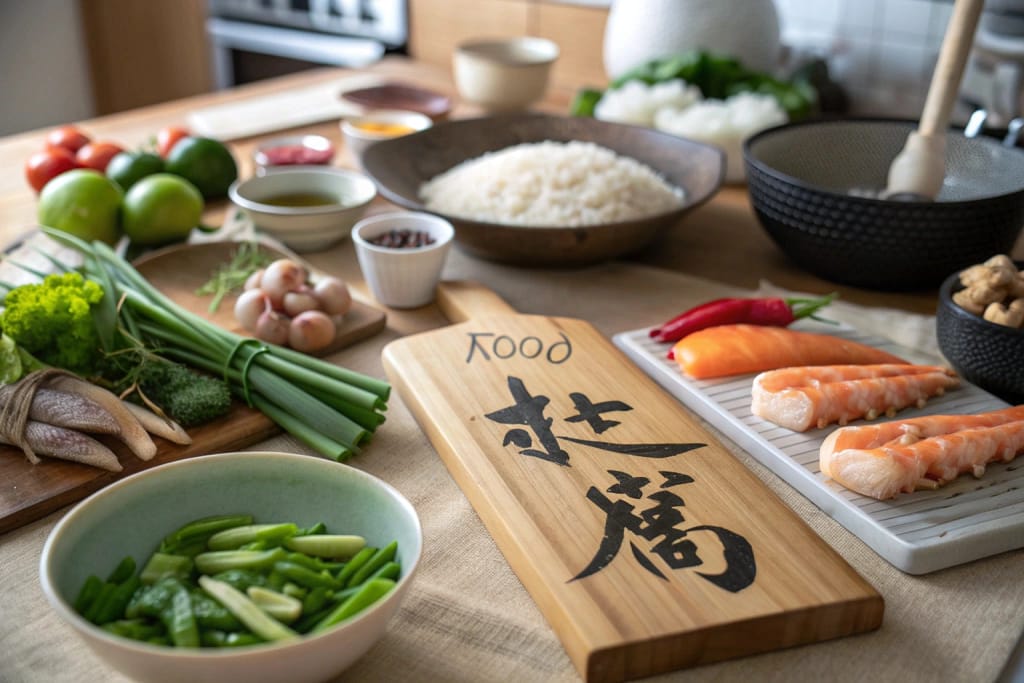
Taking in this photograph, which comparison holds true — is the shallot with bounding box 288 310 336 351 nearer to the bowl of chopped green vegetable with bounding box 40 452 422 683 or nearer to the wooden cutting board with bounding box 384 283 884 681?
the wooden cutting board with bounding box 384 283 884 681

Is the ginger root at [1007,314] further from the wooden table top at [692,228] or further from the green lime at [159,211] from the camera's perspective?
the green lime at [159,211]

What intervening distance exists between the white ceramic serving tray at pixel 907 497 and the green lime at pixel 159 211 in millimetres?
948

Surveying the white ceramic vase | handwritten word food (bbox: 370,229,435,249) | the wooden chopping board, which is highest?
the white ceramic vase

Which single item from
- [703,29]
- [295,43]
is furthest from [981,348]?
[295,43]

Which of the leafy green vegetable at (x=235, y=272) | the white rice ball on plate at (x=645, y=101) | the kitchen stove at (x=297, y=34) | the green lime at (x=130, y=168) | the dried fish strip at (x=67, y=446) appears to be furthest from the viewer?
the kitchen stove at (x=297, y=34)

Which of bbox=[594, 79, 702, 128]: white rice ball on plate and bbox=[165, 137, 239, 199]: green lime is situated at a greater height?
bbox=[594, 79, 702, 128]: white rice ball on plate

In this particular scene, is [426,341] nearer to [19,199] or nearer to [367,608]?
[367,608]

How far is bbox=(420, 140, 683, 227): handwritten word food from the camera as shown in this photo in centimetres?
154

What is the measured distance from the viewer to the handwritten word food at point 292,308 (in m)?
1.31

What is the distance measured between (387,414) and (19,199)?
110 cm

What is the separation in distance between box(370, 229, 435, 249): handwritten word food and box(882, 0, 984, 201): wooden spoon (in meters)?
0.73

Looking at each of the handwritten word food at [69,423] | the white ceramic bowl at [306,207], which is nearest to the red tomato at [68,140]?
the white ceramic bowl at [306,207]

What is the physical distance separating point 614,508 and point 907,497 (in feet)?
1.04

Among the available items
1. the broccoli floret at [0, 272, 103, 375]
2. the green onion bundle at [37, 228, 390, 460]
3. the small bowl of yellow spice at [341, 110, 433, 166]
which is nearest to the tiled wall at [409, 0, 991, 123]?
the small bowl of yellow spice at [341, 110, 433, 166]
